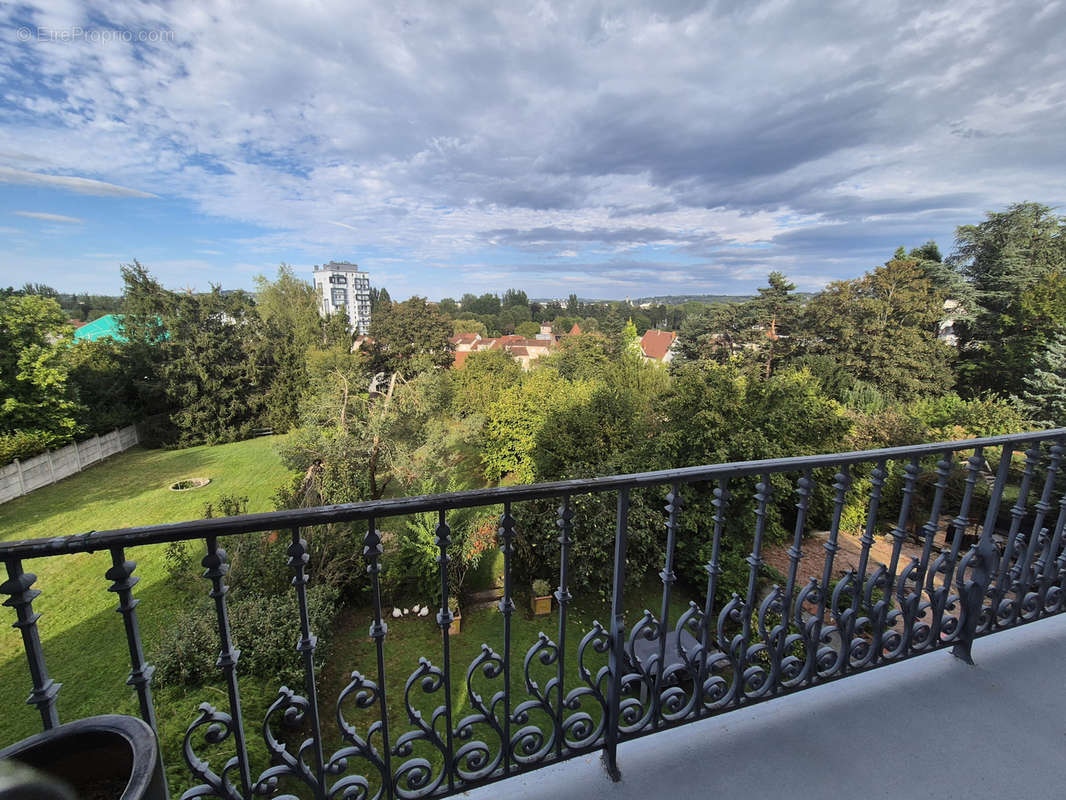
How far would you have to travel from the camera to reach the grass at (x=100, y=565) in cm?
600

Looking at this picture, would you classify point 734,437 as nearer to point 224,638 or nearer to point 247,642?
point 247,642

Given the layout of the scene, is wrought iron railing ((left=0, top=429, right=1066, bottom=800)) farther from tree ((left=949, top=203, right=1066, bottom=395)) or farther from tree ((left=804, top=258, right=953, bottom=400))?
tree ((left=949, top=203, right=1066, bottom=395))

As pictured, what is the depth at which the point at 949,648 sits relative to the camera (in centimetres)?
207

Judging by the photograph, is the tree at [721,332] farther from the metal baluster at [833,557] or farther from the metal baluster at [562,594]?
the metal baluster at [562,594]

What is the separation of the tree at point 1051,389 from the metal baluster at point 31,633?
69.5ft

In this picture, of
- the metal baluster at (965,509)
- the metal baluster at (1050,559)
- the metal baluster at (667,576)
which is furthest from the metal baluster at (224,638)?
the metal baluster at (1050,559)

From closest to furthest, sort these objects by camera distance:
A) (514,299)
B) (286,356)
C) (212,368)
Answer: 1. (212,368)
2. (286,356)
3. (514,299)

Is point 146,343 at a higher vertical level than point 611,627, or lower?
higher

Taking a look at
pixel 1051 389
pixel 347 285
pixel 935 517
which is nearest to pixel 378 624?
pixel 935 517

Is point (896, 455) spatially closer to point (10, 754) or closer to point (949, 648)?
point (949, 648)

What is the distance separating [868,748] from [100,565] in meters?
13.4

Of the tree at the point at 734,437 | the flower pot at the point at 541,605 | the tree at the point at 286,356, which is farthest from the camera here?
the tree at the point at 286,356

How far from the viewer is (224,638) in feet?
3.63

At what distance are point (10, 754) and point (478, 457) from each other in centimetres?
1710
